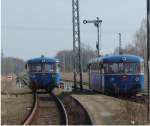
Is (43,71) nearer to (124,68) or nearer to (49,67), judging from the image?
(49,67)

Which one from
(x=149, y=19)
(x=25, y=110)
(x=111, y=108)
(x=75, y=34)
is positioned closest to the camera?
(x=149, y=19)

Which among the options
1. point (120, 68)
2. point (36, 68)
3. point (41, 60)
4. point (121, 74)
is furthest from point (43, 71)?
point (121, 74)

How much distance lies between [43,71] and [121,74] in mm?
10756

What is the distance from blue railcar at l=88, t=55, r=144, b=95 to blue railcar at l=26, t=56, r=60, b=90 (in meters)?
9.04

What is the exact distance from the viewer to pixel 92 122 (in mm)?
19328

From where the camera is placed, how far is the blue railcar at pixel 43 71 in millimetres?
44188

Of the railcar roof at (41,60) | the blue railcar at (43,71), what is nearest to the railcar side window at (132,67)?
the blue railcar at (43,71)

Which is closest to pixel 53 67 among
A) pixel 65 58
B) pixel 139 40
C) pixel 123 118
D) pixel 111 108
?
pixel 111 108

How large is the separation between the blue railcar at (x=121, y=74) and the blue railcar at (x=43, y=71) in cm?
904

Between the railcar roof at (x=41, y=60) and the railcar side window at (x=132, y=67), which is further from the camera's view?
the railcar roof at (x=41, y=60)

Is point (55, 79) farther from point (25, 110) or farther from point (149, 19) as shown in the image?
point (149, 19)

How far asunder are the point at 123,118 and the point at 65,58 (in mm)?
136611

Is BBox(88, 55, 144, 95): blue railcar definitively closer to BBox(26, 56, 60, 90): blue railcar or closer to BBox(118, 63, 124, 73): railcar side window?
BBox(118, 63, 124, 73): railcar side window

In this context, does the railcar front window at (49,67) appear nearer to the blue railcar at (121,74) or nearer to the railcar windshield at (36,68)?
the railcar windshield at (36,68)
